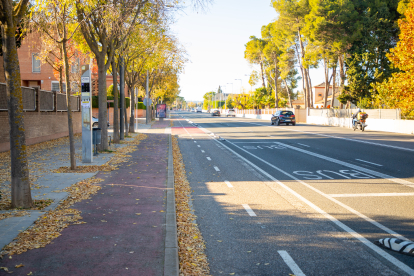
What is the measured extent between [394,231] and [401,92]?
83.1 ft

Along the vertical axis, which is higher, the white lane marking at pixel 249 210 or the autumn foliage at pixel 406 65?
the autumn foliage at pixel 406 65

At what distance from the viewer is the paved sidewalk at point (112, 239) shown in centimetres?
452

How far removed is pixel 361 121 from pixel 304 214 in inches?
1066

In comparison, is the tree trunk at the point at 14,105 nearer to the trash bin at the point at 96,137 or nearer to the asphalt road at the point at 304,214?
the asphalt road at the point at 304,214

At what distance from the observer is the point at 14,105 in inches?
274

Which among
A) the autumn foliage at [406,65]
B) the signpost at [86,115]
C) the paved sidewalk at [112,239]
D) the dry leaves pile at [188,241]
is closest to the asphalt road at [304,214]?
the dry leaves pile at [188,241]

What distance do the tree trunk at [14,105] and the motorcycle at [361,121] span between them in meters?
29.0

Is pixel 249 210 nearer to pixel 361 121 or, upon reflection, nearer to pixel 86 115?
pixel 86 115

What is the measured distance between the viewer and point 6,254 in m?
4.90

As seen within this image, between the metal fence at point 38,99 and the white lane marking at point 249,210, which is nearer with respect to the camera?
the white lane marking at point 249,210

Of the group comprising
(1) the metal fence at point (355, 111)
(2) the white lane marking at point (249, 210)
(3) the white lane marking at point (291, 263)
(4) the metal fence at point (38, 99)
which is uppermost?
(4) the metal fence at point (38, 99)

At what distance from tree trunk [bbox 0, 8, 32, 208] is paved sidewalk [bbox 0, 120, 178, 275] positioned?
2.33 feet

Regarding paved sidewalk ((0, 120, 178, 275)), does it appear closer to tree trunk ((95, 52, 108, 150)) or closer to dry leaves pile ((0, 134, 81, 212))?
dry leaves pile ((0, 134, 81, 212))

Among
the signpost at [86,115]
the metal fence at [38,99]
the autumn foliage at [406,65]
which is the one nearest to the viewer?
the signpost at [86,115]
